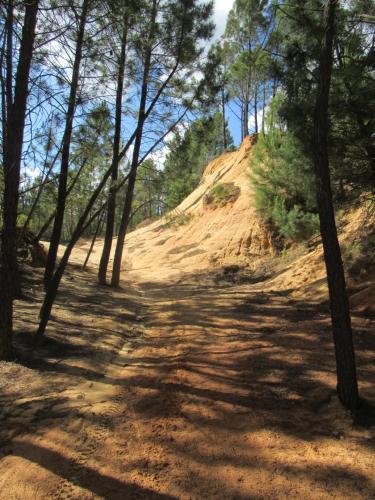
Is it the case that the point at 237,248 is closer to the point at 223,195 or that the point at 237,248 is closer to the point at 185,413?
the point at 223,195

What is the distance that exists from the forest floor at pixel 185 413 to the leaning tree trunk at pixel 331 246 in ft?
1.35

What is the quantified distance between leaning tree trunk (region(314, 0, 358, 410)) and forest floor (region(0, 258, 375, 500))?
0.41 m

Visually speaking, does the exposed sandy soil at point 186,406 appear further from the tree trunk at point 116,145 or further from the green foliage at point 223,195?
the green foliage at point 223,195

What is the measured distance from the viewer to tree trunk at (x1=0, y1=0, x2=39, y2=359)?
6.11 metres

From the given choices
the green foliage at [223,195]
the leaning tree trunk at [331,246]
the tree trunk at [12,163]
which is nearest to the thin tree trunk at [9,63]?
the tree trunk at [12,163]

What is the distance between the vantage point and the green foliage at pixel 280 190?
529 inches

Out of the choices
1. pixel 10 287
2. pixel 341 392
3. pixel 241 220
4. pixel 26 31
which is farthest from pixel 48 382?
pixel 241 220

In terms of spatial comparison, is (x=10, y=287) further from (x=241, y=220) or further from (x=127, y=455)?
(x=241, y=220)

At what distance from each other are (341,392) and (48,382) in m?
3.94

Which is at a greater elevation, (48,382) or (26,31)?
(26,31)

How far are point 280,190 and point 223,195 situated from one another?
9.78m

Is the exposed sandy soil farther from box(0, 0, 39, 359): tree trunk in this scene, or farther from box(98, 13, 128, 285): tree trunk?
box(98, 13, 128, 285): tree trunk

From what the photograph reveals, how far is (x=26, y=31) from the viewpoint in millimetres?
6102

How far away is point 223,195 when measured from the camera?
24750 mm
